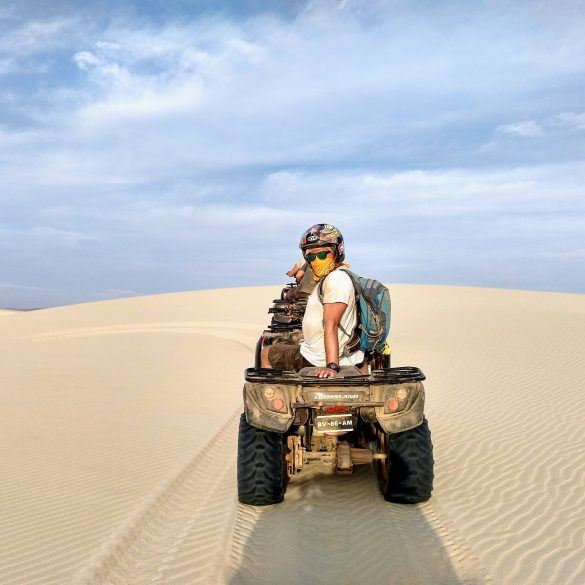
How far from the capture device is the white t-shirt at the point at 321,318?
177 inches

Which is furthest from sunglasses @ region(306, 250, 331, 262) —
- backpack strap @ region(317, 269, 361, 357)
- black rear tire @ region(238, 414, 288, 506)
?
black rear tire @ region(238, 414, 288, 506)

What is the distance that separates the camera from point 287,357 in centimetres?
536

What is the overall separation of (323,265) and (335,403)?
3.42 feet

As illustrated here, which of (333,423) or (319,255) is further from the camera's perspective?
(319,255)

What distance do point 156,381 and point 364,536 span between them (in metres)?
9.98

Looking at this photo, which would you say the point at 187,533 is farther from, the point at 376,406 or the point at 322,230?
the point at 322,230

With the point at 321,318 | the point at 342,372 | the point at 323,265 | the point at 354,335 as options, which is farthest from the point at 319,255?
the point at 342,372

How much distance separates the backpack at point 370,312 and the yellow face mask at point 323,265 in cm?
19

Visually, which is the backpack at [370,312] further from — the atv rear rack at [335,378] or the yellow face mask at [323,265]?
the atv rear rack at [335,378]

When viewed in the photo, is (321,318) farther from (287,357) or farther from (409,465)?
(409,465)

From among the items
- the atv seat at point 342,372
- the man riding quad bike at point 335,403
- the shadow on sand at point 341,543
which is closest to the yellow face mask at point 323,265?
the man riding quad bike at point 335,403

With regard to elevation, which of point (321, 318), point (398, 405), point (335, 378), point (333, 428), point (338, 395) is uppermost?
point (321, 318)

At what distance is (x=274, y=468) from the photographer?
4773mm

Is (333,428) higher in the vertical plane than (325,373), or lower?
lower
